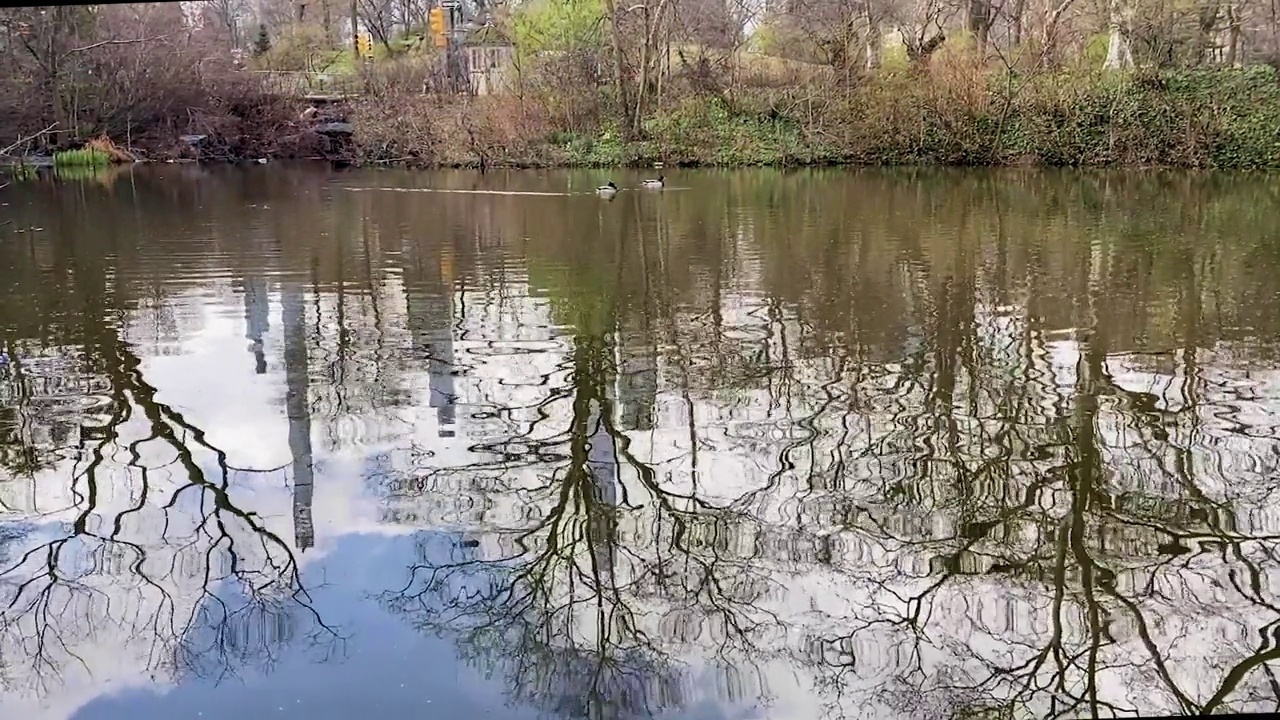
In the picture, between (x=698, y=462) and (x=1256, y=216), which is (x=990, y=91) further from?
(x=698, y=462)

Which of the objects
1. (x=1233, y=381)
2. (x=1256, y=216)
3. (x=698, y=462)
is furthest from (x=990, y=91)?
(x=698, y=462)

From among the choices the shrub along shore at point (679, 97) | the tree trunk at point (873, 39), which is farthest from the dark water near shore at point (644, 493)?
the tree trunk at point (873, 39)

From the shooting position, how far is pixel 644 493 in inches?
211

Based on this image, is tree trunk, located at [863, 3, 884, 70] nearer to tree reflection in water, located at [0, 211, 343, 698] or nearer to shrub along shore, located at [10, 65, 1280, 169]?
shrub along shore, located at [10, 65, 1280, 169]

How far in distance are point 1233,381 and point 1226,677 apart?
11.7 feet

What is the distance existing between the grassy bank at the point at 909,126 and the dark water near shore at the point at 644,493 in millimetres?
15436

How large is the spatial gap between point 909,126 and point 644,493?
2291 centimetres

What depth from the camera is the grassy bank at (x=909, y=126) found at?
79.3 feet

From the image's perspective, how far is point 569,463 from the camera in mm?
A: 5727

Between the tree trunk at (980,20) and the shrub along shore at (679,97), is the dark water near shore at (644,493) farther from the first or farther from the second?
the tree trunk at (980,20)

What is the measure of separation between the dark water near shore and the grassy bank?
608 inches

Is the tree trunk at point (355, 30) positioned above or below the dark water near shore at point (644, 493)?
above

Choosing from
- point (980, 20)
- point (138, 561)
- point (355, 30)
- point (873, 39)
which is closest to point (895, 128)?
point (873, 39)

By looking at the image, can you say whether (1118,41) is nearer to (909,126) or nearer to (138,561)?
(909,126)
